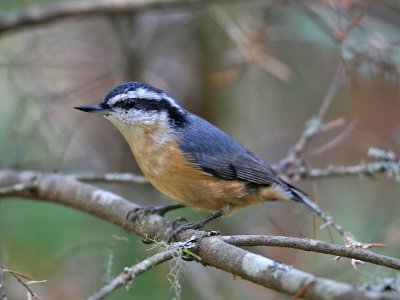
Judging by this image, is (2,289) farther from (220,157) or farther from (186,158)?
(220,157)

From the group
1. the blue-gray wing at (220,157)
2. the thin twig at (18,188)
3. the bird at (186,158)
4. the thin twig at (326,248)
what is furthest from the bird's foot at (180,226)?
the thin twig at (18,188)

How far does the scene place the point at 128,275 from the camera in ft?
6.76

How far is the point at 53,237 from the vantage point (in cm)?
440

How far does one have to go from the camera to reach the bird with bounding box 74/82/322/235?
345 cm

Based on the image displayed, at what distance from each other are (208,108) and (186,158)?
2.32 m

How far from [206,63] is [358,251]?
12.6 feet

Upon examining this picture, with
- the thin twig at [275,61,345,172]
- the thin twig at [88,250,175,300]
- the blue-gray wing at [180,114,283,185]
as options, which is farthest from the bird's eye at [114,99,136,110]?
the thin twig at [88,250,175,300]

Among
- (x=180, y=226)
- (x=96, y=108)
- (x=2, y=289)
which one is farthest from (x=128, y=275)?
(x=96, y=108)

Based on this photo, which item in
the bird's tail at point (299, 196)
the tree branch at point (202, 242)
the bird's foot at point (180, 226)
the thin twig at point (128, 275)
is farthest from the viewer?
the bird's tail at point (299, 196)

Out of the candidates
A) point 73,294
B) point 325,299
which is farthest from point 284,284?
point 73,294

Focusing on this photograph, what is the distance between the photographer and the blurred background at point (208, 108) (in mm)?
4266

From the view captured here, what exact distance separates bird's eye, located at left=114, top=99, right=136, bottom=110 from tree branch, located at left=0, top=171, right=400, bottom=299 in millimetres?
501

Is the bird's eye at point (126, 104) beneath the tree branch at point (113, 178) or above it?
above

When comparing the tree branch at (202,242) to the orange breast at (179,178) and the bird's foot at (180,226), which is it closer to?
the bird's foot at (180,226)
